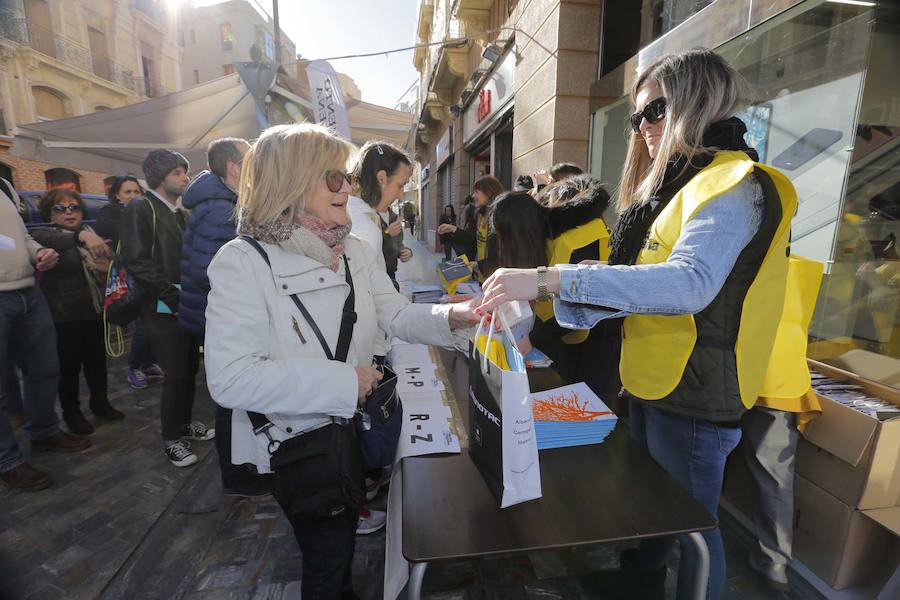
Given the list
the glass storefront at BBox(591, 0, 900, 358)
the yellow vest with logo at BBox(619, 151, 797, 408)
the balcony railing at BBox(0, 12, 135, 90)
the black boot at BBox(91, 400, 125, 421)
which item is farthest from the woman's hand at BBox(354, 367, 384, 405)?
the balcony railing at BBox(0, 12, 135, 90)

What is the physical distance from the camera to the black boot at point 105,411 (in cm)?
357

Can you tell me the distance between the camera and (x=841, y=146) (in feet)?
7.09

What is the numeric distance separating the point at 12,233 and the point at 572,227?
328 centimetres

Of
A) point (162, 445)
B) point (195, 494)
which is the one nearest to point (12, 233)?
point (162, 445)

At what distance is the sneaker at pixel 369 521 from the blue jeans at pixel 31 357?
7.16 feet

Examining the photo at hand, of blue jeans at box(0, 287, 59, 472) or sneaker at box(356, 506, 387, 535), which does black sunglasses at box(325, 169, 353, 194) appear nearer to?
sneaker at box(356, 506, 387, 535)

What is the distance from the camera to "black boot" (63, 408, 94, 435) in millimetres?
3314

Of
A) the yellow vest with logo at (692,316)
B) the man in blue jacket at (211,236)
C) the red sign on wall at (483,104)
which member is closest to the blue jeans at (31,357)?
the man in blue jacket at (211,236)

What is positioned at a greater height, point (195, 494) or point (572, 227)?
point (572, 227)

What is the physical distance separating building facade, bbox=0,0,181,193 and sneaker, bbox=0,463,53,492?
1441 cm

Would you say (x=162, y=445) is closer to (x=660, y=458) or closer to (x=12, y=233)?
(x=12, y=233)

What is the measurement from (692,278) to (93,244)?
3.95 metres

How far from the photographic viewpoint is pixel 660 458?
148 centimetres

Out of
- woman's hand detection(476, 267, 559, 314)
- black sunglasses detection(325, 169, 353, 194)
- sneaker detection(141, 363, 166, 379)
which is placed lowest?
sneaker detection(141, 363, 166, 379)
